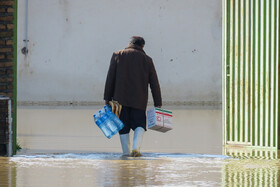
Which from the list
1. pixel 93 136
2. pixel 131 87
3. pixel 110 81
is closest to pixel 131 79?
pixel 131 87

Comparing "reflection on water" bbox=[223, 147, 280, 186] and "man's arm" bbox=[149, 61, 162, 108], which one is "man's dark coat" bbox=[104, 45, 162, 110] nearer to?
"man's arm" bbox=[149, 61, 162, 108]

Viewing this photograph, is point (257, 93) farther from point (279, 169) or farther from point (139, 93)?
point (279, 169)

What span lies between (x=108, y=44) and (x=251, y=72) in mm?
13511

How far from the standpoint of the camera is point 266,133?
9.74m

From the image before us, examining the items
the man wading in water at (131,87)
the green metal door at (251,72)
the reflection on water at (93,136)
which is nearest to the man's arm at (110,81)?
the man wading in water at (131,87)

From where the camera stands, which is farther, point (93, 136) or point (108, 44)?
point (108, 44)

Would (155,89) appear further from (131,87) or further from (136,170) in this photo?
(136,170)

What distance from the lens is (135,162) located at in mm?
8023

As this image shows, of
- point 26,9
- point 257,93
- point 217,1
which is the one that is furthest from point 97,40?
point 257,93


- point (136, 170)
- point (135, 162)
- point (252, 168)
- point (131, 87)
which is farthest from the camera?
point (131, 87)

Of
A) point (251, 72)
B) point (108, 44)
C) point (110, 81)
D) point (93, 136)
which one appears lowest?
point (93, 136)

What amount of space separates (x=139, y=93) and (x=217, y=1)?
15.0 m

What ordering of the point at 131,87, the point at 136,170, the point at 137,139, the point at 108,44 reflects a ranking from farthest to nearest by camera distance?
the point at 108,44, the point at 131,87, the point at 137,139, the point at 136,170

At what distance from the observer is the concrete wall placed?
913 inches
